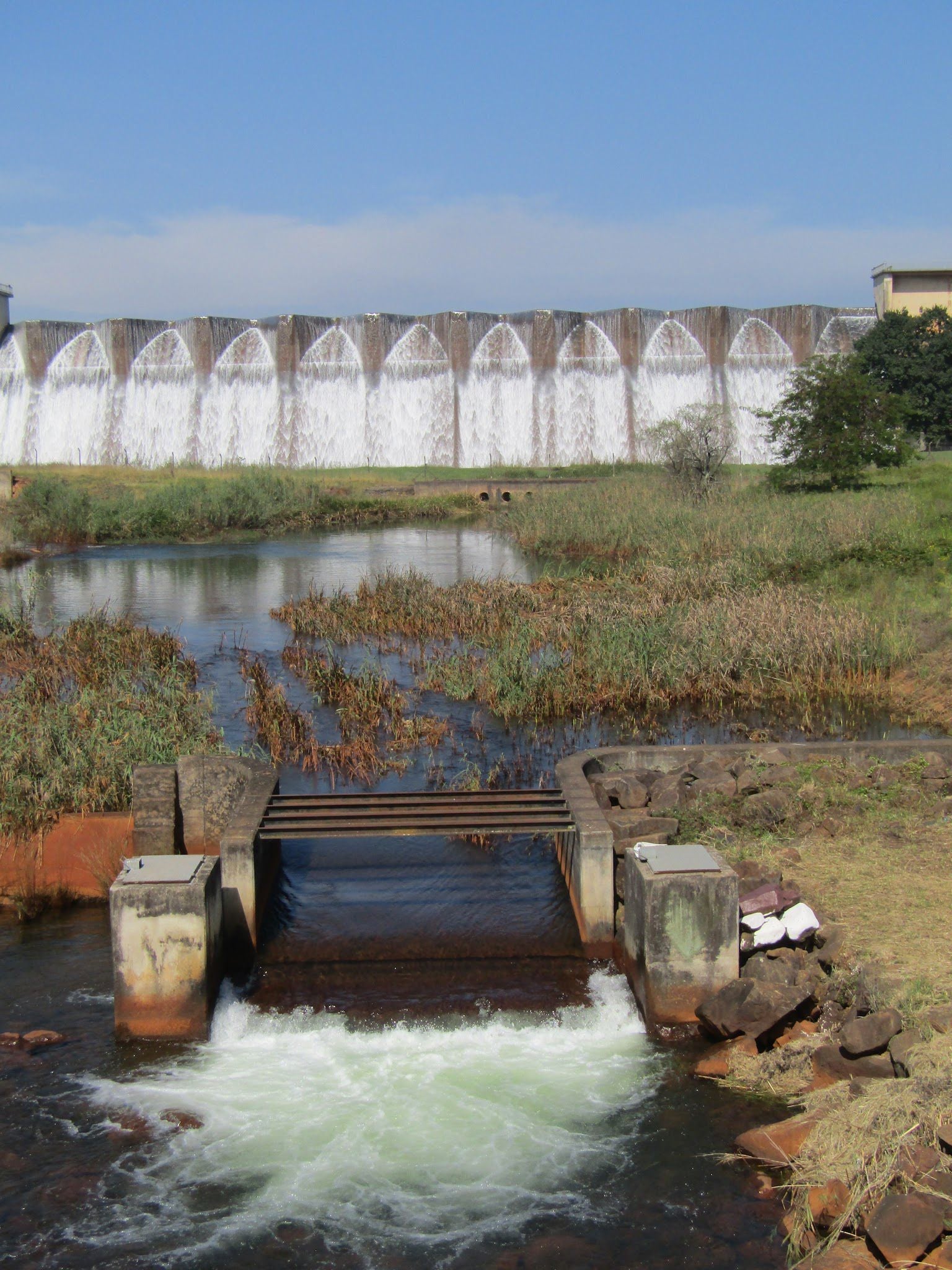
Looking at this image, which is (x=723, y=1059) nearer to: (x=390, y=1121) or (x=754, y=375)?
(x=390, y=1121)

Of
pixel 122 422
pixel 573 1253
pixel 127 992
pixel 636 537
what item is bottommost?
pixel 573 1253

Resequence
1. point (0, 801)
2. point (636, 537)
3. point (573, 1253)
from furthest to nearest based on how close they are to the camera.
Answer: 1. point (636, 537)
2. point (0, 801)
3. point (573, 1253)

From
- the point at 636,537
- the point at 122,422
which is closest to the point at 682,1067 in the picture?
the point at 636,537

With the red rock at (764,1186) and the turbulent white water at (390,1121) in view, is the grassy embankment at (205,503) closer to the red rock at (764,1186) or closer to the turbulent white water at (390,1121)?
the turbulent white water at (390,1121)

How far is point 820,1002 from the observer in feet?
18.1

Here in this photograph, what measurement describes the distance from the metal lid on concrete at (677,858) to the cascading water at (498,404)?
4181cm

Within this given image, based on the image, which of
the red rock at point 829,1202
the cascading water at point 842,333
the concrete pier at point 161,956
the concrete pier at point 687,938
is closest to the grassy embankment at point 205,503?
the cascading water at point 842,333

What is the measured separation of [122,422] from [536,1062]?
45.3 meters

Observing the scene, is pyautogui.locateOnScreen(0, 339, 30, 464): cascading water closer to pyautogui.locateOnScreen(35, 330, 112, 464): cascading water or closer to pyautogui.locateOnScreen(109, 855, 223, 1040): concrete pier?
pyautogui.locateOnScreen(35, 330, 112, 464): cascading water

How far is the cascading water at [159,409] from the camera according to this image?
4756cm

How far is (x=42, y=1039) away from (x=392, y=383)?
44.1 metres

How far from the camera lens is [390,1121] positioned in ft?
17.5

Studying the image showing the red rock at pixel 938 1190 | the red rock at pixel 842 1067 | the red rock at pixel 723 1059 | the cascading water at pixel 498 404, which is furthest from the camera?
the cascading water at pixel 498 404

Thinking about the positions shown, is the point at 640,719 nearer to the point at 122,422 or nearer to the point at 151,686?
the point at 151,686
